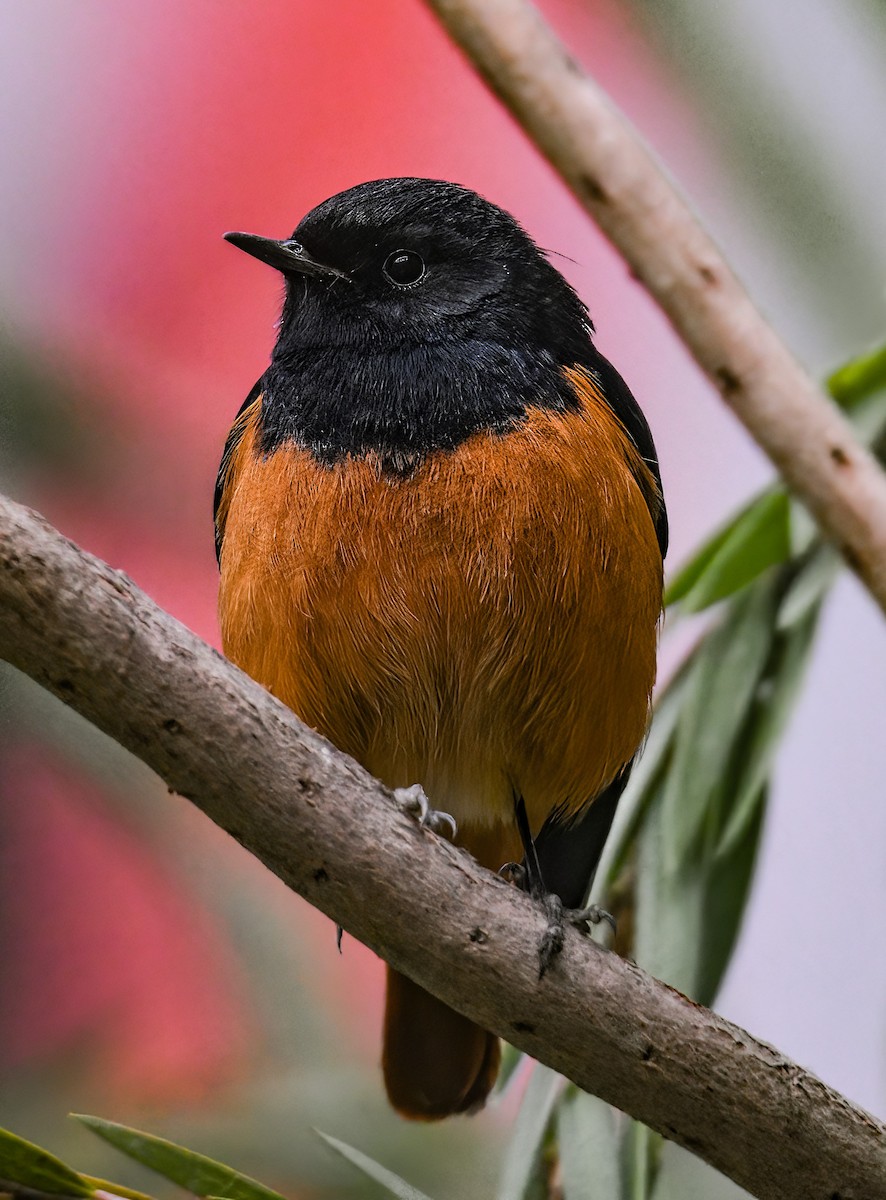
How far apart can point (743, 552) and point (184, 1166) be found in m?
0.98

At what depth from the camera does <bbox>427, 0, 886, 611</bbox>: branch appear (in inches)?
48.3

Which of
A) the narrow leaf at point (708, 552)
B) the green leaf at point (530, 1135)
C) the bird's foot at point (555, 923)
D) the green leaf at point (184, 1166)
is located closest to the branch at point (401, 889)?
the bird's foot at point (555, 923)

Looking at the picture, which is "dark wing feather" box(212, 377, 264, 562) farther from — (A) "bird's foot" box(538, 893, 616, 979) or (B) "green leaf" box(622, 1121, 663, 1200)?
(B) "green leaf" box(622, 1121, 663, 1200)

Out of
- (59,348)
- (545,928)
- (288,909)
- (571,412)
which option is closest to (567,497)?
(571,412)

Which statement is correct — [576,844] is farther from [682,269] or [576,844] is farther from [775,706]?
[682,269]

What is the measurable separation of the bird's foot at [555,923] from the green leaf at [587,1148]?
0.26m

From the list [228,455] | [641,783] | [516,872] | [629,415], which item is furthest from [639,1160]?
[228,455]

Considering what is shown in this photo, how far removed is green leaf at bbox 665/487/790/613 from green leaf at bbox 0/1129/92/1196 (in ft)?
3.24

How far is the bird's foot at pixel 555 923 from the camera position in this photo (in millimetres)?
1225

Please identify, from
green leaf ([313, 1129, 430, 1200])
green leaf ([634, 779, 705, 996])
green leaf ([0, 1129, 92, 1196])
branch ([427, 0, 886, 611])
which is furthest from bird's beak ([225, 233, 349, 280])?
green leaf ([313, 1129, 430, 1200])

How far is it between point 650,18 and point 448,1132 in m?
1.76

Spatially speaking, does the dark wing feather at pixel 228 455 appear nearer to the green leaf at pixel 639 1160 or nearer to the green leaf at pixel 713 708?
the green leaf at pixel 713 708

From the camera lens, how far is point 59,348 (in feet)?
6.59

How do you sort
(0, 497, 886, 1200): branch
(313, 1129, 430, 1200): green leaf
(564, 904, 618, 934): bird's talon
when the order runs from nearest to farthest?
(0, 497, 886, 1200): branch → (564, 904, 618, 934): bird's talon → (313, 1129, 430, 1200): green leaf
